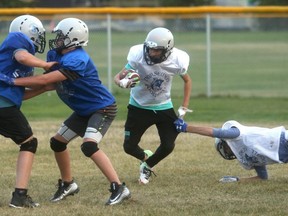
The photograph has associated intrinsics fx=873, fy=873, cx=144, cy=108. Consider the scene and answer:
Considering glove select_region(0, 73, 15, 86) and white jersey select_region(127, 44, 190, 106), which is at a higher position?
glove select_region(0, 73, 15, 86)

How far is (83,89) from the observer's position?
26.3 ft

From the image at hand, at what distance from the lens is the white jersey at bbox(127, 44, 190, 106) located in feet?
30.3

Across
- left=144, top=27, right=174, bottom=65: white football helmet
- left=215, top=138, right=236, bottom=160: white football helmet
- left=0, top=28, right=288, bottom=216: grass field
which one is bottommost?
left=0, top=28, right=288, bottom=216: grass field

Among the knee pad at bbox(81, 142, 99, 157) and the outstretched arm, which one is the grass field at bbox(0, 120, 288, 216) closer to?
the outstretched arm

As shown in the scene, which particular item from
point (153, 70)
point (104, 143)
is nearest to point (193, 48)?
point (104, 143)

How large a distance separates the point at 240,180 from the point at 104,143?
3.33 meters

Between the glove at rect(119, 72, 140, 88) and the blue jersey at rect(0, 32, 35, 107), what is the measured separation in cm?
100

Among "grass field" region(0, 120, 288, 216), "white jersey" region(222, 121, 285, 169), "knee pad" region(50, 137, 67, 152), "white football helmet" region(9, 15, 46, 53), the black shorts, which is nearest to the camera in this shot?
"grass field" region(0, 120, 288, 216)

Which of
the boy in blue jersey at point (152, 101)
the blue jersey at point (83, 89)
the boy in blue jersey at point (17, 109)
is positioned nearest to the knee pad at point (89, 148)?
the blue jersey at point (83, 89)

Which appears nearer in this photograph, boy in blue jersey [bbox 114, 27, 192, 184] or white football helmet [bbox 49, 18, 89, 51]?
white football helmet [bbox 49, 18, 89, 51]

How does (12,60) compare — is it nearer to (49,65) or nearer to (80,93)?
(49,65)

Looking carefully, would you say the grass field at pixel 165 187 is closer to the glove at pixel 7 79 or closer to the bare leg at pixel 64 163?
the bare leg at pixel 64 163

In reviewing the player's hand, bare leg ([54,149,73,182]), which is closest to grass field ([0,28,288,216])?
bare leg ([54,149,73,182])

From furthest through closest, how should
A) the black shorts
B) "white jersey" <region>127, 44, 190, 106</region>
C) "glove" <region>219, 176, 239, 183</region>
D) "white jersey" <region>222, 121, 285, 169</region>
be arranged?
"white jersey" <region>127, 44, 190, 106</region> < "glove" <region>219, 176, 239, 183</region> < "white jersey" <region>222, 121, 285, 169</region> < the black shorts
